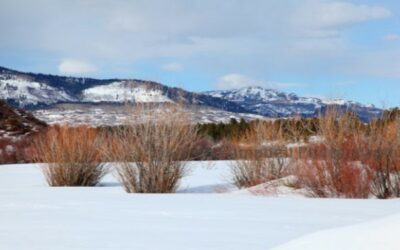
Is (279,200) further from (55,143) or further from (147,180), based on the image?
(55,143)

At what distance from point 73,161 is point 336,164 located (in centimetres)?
579

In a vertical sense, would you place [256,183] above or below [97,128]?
below

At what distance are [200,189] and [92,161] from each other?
2584 mm

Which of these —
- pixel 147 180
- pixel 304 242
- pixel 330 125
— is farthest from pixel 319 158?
pixel 304 242

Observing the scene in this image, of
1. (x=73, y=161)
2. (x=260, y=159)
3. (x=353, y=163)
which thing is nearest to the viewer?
(x=353, y=163)

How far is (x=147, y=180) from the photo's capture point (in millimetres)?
11547

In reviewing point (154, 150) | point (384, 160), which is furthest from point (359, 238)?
point (154, 150)

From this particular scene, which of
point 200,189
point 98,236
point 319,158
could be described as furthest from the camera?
point 200,189

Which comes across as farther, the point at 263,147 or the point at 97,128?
the point at 97,128

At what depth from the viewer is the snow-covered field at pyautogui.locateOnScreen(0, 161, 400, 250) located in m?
4.08

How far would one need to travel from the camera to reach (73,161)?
43.0 ft

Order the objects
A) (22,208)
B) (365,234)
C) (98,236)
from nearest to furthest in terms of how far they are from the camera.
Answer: (365,234)
(98,236)
(22,208)

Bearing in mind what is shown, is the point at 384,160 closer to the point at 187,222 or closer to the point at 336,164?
the point at 336,164

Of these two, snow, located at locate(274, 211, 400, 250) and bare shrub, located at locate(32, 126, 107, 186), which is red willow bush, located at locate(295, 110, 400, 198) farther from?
snow, located at locate(274, 211, 400, 250)
